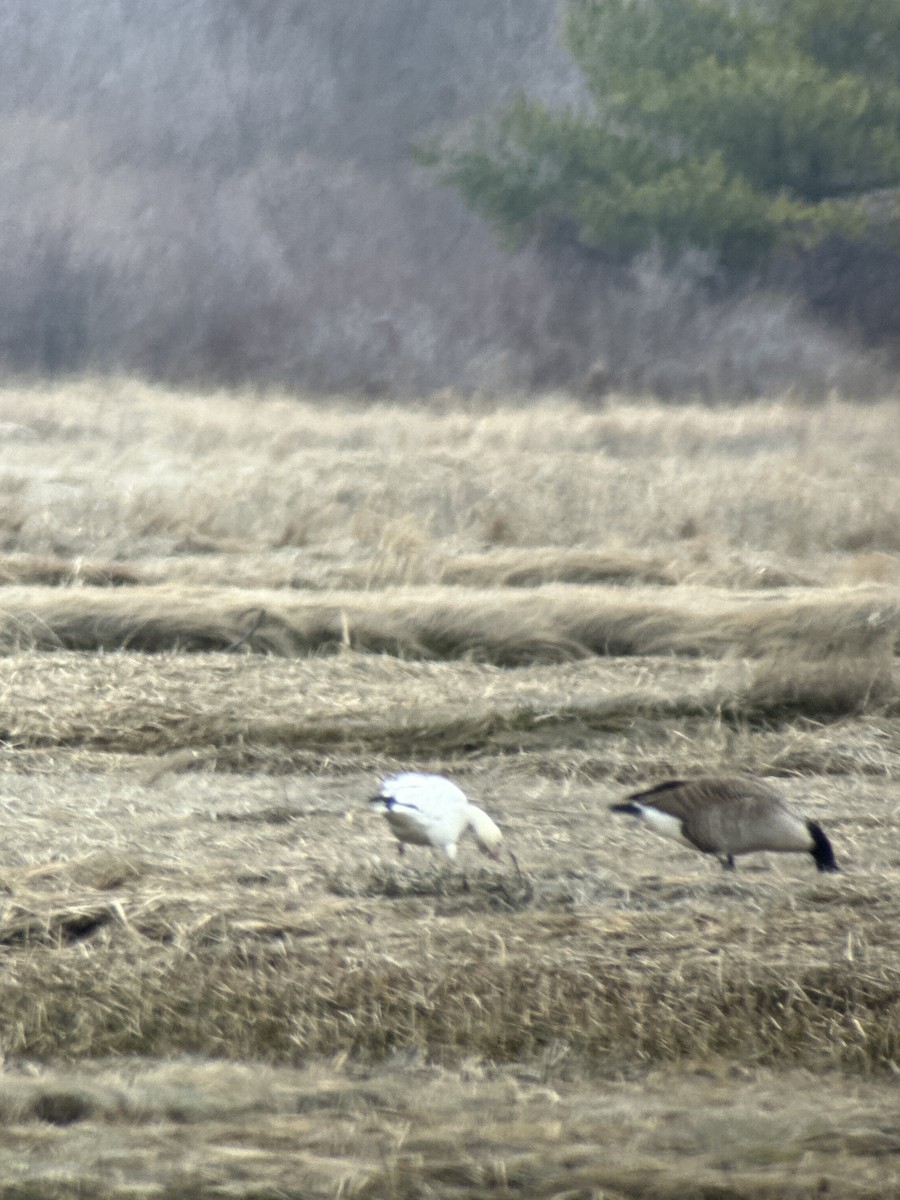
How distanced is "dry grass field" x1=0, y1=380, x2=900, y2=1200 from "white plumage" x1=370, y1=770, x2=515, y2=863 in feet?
0.25

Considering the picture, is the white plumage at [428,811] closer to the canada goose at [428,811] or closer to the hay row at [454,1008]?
the canada goose at [428,811]

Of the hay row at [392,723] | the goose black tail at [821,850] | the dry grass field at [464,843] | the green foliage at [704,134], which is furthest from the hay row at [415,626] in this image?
the green foliage at [704,134]

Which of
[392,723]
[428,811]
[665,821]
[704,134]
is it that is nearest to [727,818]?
[665,821]

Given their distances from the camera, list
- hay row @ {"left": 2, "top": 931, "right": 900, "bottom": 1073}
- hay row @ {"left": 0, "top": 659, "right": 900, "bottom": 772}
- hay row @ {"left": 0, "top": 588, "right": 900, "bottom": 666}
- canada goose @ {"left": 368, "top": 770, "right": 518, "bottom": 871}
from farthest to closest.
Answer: hay row @ {"left": 0, "top": 588, "right": 900, "bottom": 666} → hay row @ {"left": 0, "top": 659, "right": 900, "bottom": 772} → canada goose @ {"left": 368, "top": 770, "right": 518, "bottom": 871} → hay row @ {"left": 2, "top": 931, "right": 900, "bottom": 1073}

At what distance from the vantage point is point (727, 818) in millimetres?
1537

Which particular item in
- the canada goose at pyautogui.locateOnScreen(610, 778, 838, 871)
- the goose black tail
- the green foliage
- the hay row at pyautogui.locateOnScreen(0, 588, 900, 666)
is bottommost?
the hay row at pyautogui.locateOnScreen(0, 588, 900, 666)

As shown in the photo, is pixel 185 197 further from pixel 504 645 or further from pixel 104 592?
pixel 504 645

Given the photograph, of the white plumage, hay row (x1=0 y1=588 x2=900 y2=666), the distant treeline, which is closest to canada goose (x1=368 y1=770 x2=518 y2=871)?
the white plumage

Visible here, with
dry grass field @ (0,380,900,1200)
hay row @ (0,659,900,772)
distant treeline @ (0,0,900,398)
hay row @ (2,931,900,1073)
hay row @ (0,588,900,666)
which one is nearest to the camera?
dry grass field @ (0,380,900,1200)

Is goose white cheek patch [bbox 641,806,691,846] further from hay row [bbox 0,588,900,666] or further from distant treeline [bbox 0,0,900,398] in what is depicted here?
distant treeline [bbox 0,0,900,398]

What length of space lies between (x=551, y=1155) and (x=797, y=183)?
3113 mm

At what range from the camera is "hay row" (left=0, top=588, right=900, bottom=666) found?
2.65 meters

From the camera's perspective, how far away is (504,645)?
2.66 metres

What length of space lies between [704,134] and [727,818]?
2.68 meters
